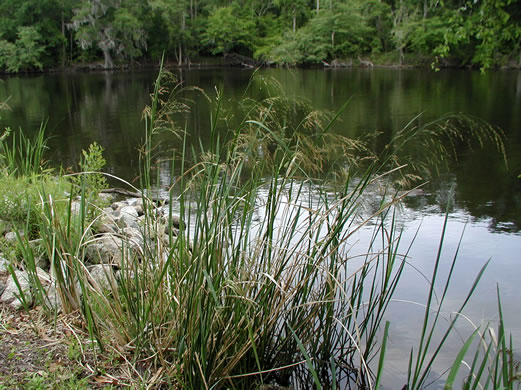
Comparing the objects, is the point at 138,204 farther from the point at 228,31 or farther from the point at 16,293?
the point at 228,31

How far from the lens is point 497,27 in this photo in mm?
6223

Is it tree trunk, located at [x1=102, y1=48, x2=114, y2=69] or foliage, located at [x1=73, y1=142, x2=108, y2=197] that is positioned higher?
tree trunk, located at [x1=102, y1=48, x2=114, y2=69]

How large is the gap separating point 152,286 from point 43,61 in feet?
133

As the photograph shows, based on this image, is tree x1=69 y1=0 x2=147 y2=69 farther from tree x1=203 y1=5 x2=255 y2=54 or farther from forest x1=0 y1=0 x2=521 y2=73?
tree x1=203 y1=5 x2=255 y2=54

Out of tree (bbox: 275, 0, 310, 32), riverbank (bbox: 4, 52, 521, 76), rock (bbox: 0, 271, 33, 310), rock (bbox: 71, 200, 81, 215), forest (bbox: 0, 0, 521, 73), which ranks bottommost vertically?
rock (bbox: 0, 271, 33, 310)

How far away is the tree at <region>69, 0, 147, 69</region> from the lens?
36219mm

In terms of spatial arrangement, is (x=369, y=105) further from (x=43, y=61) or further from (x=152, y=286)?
(x=43, y=61)

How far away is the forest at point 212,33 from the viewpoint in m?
35.4

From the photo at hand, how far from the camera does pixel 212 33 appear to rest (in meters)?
43.3

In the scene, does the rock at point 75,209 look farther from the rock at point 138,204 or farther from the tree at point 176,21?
the tree at point 176,21

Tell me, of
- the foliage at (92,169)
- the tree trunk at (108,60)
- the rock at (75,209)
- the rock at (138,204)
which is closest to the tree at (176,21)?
the tree trunk at (108,60)

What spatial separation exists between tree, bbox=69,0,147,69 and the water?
37.1 feet

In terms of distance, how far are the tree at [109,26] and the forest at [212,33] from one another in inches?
2.8

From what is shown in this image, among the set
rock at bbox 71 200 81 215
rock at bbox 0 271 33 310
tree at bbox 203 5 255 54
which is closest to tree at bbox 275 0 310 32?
tree at bbox 203 5 255 54
